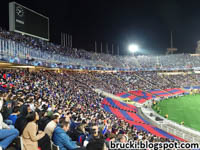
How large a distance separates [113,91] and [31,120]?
32.2 m

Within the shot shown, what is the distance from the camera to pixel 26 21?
19.5 metres

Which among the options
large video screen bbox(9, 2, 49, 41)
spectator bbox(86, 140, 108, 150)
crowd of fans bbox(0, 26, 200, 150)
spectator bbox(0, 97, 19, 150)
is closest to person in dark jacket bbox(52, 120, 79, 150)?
crowd of fans bbox(0, 26, 200, 150)

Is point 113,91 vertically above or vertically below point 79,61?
below

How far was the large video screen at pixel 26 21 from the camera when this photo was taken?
58.7 ft

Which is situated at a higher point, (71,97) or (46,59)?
(46,59)

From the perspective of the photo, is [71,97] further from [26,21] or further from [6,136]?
[6,136]

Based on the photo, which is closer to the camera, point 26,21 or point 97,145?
point 97,145

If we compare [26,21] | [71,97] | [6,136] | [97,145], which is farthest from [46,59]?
[97,145]

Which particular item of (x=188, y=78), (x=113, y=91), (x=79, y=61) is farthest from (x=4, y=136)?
(x=188, y=78)

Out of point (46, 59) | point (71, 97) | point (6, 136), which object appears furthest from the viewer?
point (46, 59)

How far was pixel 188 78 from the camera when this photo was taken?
59.0m

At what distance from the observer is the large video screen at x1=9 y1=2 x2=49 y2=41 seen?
58.7ft

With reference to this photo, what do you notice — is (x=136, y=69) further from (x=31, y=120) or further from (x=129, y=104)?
(x=31, y=120)

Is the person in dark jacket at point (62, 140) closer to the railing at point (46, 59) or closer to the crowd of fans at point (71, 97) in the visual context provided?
the crowd of fans at point (71, 97)
